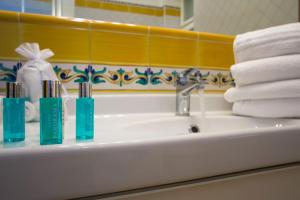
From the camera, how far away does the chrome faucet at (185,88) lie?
79 centimetres

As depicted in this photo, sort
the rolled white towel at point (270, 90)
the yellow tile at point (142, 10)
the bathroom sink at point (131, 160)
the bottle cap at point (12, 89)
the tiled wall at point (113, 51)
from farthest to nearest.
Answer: the yellow tile at point (142, 10)
the tiled wall at point (113, 51)
the rolled white towel at point (270, 90)
the bottle cap at point (12, 89)
the bathroom sink at point (131, 160)

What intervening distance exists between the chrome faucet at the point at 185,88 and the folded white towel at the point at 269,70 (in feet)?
0.52

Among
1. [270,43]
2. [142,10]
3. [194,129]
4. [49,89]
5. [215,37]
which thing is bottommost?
[194,129]

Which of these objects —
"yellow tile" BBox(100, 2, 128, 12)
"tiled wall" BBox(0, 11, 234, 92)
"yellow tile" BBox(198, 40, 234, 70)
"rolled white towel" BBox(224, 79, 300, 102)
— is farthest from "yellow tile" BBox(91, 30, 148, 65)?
"rolled white towel" BBox(224, 79, 300, 102)

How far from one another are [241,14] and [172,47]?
47 centimetres

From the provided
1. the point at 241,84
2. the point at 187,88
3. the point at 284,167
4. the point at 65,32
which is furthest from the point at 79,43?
the point at 284,167

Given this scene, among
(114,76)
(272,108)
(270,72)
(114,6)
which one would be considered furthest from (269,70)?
(114,6)

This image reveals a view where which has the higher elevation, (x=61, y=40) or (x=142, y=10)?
(x=142, y=10)

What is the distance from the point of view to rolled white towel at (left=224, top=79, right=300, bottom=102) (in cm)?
57

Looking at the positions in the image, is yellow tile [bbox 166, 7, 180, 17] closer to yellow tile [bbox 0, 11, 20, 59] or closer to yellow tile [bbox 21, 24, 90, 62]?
yellow tile [bbox 21, 24, 90, 62]

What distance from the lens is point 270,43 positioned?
2.07ft

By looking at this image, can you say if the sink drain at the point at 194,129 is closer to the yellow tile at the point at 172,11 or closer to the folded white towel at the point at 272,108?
the folded white towel at the point at 272,108

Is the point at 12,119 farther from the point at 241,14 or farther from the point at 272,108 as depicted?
the point at 241,14

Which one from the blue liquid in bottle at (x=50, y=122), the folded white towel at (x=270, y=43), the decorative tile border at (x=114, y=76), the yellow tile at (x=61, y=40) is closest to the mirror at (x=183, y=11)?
the yellow tile at (x=61, y=40)
